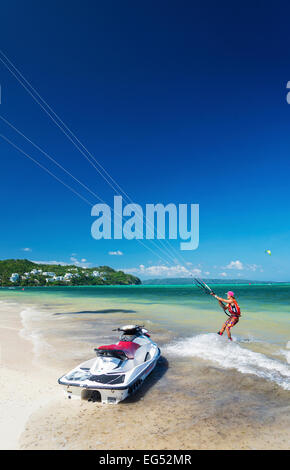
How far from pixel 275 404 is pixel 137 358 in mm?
4438

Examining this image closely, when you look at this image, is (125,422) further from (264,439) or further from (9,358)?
(9,358)

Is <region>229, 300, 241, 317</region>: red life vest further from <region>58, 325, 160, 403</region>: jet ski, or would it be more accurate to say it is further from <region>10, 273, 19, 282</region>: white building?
<region>10, 273, 19, 282</region>: white building

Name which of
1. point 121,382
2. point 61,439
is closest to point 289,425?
point 121,382

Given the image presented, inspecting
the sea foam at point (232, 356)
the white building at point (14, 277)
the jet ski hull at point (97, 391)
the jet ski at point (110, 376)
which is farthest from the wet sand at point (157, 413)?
the white building at point (14, 277)

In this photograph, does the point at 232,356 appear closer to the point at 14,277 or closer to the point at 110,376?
the point at 110,376

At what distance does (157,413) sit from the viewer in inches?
283

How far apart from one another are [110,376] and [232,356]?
7.68 metres

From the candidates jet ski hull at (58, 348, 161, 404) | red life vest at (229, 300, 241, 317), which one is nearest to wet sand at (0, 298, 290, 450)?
jet ski hull at (58, 348, 161, 404)

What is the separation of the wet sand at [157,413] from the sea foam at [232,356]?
2.34ft

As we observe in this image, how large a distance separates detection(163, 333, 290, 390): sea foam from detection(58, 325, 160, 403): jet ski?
4171mm

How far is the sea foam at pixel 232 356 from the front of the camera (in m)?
10.5

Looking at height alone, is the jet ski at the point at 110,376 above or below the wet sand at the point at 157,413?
above

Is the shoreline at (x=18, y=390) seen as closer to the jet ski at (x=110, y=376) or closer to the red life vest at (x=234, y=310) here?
the jet ski at (x=110, y=376)

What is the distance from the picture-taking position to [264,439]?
19.6ft
